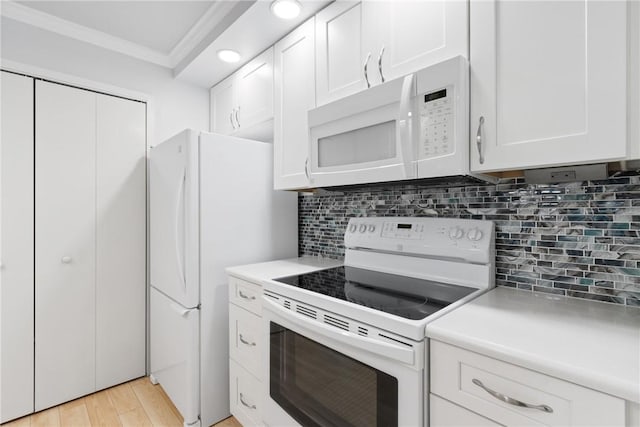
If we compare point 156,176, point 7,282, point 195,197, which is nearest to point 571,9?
point 195,197

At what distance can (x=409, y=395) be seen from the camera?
3.03ft

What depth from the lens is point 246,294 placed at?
1680 mm

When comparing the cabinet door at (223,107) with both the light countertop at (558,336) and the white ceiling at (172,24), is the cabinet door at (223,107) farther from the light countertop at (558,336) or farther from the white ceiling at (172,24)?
the light countertop at (558,336)

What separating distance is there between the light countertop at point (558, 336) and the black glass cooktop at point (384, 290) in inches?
4.2

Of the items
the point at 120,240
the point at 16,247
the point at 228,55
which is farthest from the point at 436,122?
the point at 16,247

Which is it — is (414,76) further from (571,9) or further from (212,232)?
(212,232)

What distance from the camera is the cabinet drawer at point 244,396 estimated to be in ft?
5.32

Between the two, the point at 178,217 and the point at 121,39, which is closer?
the point at 178,217

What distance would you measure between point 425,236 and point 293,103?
1.04 m

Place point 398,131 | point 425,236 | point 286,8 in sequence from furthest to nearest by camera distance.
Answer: point 286,8 → point 425,236 → point 398,131

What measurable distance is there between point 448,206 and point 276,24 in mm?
1392

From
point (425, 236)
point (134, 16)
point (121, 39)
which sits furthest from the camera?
point (121, 39)

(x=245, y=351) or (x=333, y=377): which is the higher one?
(x=333, y=377)

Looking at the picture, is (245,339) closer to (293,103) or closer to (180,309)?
(180,309)
